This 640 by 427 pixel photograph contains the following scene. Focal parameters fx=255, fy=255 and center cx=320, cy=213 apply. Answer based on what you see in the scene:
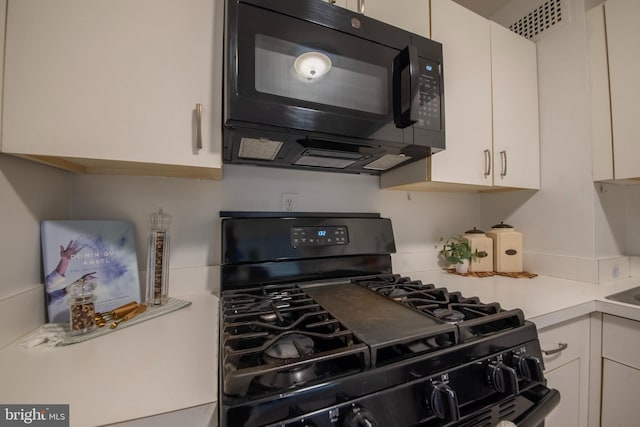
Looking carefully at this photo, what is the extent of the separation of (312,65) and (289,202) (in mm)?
539

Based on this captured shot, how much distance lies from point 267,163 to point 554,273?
1.47 meters

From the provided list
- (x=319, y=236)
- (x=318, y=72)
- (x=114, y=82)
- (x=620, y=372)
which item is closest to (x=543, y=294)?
(x=620, y=372)

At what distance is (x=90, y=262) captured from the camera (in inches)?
29.0

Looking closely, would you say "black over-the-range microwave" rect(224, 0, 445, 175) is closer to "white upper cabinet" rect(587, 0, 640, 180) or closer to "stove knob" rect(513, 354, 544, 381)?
"stove knob" rect(513, 354, 544, 381)

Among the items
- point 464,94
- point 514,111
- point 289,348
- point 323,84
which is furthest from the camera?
point 514,111

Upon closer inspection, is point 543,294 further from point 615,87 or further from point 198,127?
point 198,127

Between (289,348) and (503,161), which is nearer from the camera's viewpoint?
(289,348)

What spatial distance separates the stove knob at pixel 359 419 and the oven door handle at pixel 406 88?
724mm

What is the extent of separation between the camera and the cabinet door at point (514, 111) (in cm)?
118

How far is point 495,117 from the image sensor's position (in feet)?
3.83

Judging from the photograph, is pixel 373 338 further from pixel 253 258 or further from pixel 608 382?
pixel 608 382

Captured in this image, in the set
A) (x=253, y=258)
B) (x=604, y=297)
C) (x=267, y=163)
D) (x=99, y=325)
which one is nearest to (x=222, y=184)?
(x=267, y=163)

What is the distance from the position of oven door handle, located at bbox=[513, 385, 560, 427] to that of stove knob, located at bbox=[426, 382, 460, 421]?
0.67 ft

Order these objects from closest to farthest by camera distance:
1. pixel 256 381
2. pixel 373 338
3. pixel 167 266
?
pixel 256 381
pixel 373 338
pixel 167 266
